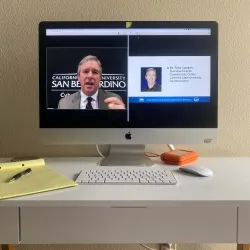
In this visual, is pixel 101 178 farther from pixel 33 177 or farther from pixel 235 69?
pixel 235 69

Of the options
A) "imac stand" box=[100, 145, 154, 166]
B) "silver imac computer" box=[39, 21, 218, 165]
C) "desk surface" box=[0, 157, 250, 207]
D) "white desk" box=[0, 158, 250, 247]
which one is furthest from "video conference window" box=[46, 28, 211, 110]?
"white desk" box=[0, 158, 250, 247]

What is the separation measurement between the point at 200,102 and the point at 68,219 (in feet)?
2.02

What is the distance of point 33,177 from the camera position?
3.70 ft

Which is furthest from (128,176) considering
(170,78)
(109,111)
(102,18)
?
(102,18)

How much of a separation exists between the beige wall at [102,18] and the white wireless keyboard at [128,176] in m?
0.44

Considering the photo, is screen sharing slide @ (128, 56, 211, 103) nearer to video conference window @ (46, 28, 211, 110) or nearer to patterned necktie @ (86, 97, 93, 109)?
video conference window @ (46, 28, 211, 110)

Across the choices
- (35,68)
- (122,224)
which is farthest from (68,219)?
(35,68)

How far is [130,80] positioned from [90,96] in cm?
15

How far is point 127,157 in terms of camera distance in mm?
1353

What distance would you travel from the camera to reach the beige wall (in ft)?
4.86

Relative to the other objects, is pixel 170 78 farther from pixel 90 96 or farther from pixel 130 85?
pixel 90 96

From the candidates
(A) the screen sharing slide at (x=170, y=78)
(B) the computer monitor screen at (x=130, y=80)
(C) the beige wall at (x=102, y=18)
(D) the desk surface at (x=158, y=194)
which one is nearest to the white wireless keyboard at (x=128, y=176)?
(D) the desk surface at (x=158, y=194)

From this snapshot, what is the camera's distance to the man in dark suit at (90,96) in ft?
4.30

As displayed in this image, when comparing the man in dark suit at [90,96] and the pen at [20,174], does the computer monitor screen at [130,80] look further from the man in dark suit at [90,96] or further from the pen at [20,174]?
the pen at [20,174]
